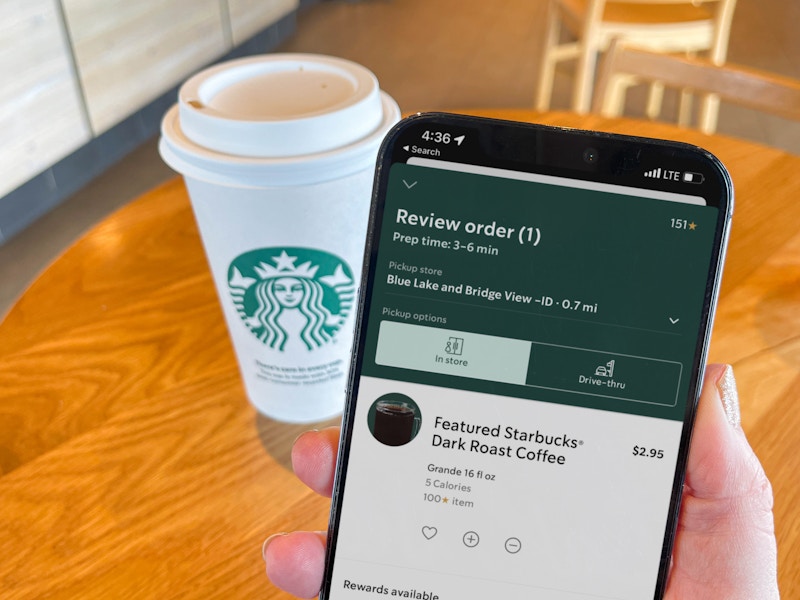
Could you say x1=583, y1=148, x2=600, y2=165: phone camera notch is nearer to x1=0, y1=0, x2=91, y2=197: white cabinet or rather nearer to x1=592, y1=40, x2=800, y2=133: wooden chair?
x1=592, y1=40, x2=800, y2=133: wooden chair

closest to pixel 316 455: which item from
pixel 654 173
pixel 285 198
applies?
pixel 285 198

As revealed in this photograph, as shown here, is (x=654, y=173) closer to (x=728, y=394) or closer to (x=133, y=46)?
(x=728, y=394)

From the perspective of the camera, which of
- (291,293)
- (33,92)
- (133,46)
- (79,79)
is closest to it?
(291,293)

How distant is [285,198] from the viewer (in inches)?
18.7

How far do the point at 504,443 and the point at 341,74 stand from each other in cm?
30

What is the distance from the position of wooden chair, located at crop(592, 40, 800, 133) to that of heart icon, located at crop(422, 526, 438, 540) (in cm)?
85

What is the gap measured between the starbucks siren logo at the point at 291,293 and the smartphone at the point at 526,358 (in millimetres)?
90

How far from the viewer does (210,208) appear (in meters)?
0.50

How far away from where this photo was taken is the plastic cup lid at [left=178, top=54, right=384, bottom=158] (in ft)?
1.53

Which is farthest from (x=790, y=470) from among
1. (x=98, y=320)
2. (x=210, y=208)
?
(x=98, y=320)

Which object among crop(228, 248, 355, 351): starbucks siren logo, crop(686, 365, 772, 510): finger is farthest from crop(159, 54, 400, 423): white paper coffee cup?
crop(686, 365, 772, 510): finger

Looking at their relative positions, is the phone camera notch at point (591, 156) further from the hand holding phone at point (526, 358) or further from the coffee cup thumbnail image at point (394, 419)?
the coffee cup thumbnail image at point (394, 419)

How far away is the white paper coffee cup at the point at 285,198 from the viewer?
47cm

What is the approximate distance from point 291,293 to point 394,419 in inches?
5.3
